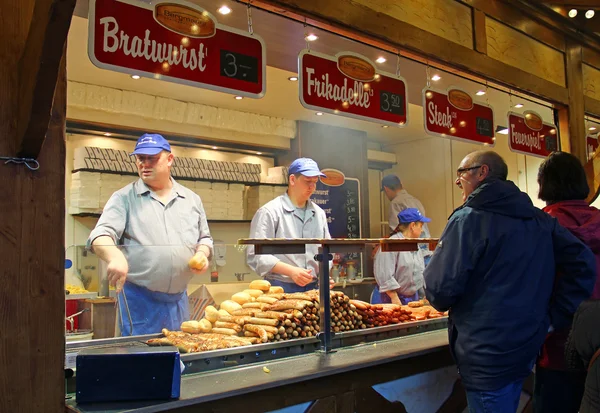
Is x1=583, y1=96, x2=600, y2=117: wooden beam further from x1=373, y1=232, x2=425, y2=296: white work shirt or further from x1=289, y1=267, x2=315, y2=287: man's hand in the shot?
x1=289, y1=267, x2=315, y2=287: man's hand

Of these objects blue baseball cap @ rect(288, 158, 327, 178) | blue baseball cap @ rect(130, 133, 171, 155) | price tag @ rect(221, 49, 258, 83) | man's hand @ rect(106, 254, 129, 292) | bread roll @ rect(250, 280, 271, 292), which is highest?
price tag @ rect(221, 49, 258, 83)

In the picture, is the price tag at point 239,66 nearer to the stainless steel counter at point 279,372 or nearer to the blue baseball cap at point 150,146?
the blue baseball cap at point 150,146

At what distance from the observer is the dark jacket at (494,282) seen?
2377mm

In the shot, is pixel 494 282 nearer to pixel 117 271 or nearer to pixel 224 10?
pixel 117 271

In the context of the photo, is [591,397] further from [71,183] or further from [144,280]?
[71,183]

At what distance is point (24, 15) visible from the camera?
2018mm

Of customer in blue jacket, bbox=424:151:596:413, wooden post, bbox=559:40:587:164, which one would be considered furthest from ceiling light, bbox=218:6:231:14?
wooden post, bbox=559:40:587:164

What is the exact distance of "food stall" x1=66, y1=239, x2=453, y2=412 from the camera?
7.14 ft

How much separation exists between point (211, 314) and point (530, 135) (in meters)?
4.12

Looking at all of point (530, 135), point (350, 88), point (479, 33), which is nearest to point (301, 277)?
point (350, 88)

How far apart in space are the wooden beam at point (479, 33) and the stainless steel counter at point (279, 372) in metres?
2.76

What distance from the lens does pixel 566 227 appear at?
2.81m

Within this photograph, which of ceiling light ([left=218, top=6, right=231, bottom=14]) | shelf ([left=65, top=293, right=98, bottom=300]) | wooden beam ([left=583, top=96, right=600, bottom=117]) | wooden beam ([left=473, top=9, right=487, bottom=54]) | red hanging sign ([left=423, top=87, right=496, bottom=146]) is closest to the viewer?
shelf ([left=65, top=293, right=98, bottom=300])

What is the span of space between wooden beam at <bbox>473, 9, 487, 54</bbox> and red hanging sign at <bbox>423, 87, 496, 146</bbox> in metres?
0.39
